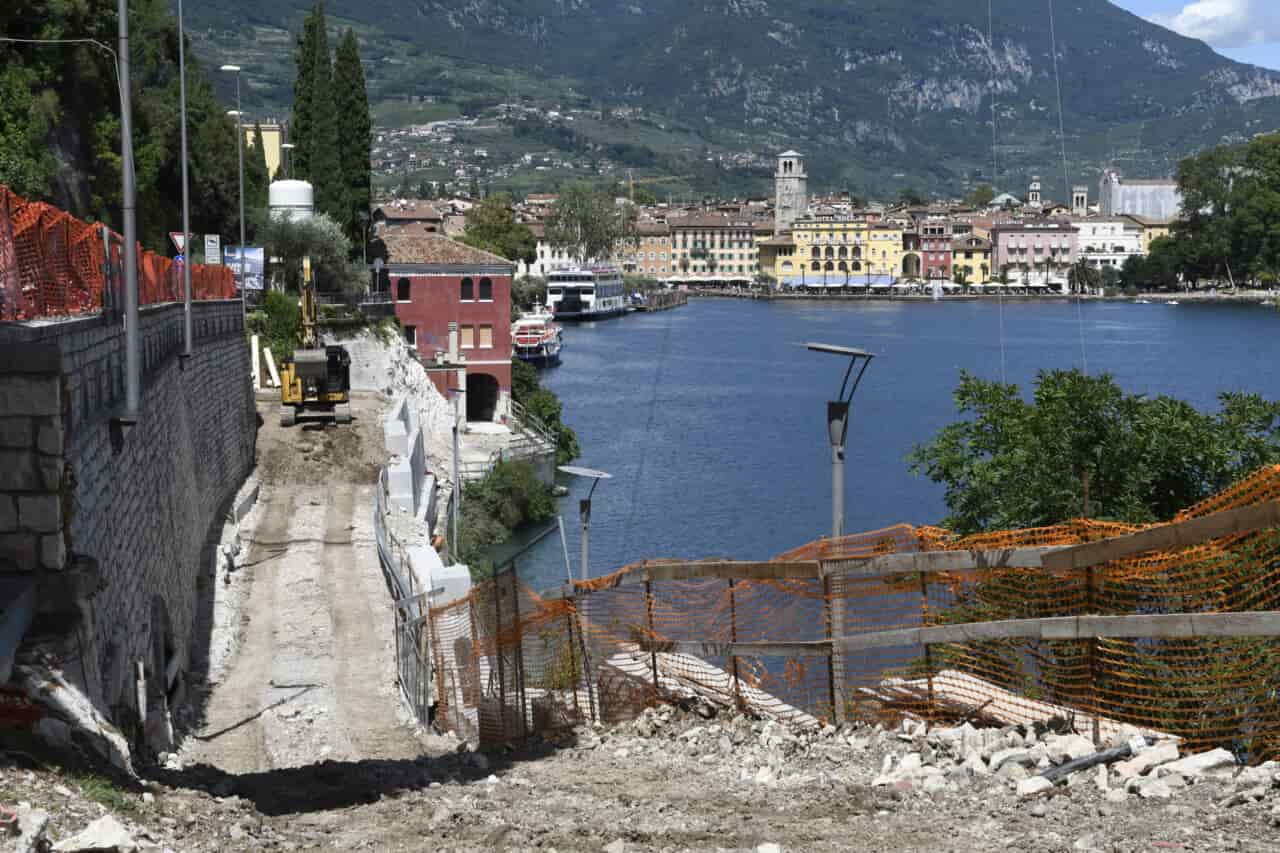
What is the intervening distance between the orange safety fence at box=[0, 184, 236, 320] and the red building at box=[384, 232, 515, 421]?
30377 millimetres

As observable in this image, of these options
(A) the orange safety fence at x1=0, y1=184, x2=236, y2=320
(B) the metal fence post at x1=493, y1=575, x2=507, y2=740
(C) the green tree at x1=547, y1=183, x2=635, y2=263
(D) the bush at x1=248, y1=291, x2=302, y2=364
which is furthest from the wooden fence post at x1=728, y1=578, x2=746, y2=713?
(C) the green tree at x1=547, y1=183, x2=635, y2=263

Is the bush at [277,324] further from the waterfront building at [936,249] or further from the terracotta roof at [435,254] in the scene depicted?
the waterfront building at [936,249]

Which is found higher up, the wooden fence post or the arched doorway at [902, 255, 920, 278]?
the arched doorway at [902, 255, 920, 278]

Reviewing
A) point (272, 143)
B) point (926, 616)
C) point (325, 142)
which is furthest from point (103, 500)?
point (272, 143)

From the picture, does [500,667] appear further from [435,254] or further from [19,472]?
[435,254]

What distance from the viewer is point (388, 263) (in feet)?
158

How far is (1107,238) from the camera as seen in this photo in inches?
7372

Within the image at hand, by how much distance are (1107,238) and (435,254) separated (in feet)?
501

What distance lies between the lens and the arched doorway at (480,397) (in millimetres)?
48531

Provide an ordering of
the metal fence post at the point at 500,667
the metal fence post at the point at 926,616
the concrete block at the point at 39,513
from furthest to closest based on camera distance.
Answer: the metal fence post at the point at 500,667 → the metal fence post at the point at 926,616 → the concrete block at the point at 39,513

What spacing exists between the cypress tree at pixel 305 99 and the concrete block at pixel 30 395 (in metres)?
44.9

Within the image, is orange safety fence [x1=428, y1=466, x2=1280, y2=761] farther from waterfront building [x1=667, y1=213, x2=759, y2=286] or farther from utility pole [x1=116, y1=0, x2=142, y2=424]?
waterfront building [x1=667, y1=213, x2=759, y2=286]

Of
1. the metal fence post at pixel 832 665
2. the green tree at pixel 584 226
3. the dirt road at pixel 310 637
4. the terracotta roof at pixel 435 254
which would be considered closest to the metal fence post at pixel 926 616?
the metal fence post at pixel 832 665

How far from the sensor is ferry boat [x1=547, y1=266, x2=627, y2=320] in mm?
129000
